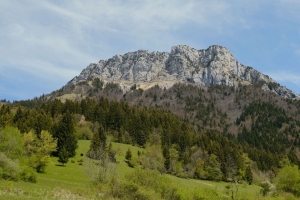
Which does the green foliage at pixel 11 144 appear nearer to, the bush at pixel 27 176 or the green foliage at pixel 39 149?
the green foliage at pixel 39 149

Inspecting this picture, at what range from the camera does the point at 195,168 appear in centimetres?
11150

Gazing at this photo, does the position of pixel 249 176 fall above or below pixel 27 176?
below

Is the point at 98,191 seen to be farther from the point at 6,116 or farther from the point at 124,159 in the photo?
the point at 6,116

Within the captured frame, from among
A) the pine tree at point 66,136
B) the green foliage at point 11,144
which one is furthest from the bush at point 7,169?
the pine tree at point 66,136

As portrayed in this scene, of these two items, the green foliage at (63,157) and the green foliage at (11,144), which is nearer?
the green foliage at (11,144)

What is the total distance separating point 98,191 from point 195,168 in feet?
243

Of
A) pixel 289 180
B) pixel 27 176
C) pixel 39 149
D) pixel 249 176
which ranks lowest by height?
pixel 249 176

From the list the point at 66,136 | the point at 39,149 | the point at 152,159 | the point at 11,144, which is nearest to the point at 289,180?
the point at 152,159

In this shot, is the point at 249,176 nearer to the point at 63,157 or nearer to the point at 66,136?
the point at 66,136

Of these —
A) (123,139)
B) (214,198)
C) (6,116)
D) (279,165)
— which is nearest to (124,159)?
(123,139)

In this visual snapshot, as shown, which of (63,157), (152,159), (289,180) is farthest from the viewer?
(152,159)

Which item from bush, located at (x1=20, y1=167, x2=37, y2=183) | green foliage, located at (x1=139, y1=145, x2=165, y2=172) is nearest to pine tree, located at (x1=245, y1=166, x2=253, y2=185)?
green foliage, located at (x1=139, y1=145, x2=165, y2=172)

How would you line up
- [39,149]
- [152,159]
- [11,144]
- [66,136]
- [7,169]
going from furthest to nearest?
[66,136] < [152,159] < [39,149] < [11,144] < [7,169]

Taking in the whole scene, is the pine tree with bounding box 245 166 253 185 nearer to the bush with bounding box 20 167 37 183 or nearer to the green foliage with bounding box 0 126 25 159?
the green foliage with bounding box 0 126 25 159
